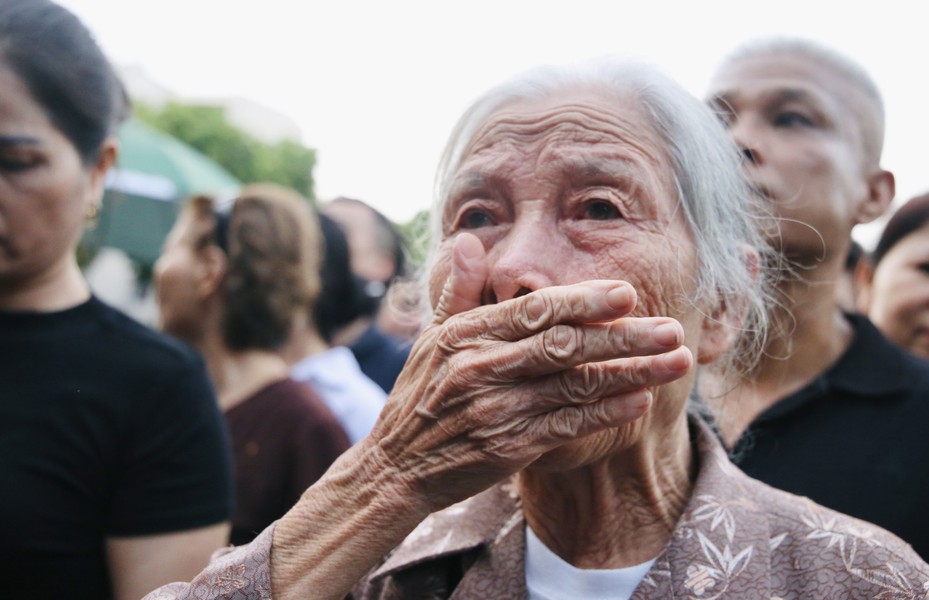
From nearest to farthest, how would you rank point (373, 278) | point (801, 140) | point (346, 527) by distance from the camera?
point (346, 527) < point (801, 140) < point (373, 278)

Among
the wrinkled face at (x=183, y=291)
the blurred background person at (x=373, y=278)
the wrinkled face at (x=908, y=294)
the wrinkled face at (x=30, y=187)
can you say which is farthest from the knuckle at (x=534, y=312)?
the blurred background person at (x=373, y=278)

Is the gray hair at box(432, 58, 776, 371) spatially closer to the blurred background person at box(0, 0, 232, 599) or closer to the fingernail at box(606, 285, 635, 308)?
the fingernail at box(606, 285, 635, 308)

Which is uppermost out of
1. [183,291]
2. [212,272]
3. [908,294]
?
[908,294]

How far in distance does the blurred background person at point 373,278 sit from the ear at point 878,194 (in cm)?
268

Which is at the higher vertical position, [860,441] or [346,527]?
[346,527]

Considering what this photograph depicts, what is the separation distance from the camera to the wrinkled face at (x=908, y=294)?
3.71 meters

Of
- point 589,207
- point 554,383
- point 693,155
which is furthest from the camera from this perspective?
point 693,155

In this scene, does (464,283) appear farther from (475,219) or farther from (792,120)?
(792,120)

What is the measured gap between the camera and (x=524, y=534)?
79.4 inches

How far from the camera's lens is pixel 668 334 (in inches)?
52.3

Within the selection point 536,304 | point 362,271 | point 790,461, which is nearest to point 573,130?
point 536,304

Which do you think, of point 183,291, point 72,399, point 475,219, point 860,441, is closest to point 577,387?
point 475,219

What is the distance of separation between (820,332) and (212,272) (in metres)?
2.91

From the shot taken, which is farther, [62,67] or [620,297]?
[62,67]
